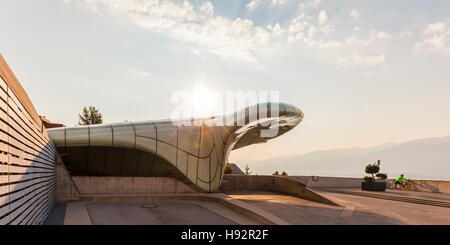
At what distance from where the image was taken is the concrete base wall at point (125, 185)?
18.5 meters

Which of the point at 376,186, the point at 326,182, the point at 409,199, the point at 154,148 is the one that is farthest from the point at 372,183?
the point at 154,148

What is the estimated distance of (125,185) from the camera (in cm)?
1928

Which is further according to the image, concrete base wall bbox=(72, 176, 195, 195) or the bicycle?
the bicycle

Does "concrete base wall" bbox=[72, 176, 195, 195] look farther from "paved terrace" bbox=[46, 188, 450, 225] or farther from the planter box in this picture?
the planter box

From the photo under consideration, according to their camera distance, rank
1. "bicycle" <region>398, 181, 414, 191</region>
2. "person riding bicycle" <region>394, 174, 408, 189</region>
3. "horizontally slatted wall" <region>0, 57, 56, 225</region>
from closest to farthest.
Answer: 1. "horizontally slatted wall" <region>0, 57, 56, 225</region>
2. "person riding bicycle" <region>394, 174, 408, 189</region>
3. "bicycle" <region>398, 181, 414, 191</region>

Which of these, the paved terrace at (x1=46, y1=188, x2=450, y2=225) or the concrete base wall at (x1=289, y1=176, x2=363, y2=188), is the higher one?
the paved terrace at (x1=46, y1=188, x2=450, y2=225)

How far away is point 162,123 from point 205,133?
362 centimetres

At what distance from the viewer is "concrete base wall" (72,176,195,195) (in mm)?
18547

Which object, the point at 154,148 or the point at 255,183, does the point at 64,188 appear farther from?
the point at 255,183

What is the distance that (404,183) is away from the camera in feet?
95.9

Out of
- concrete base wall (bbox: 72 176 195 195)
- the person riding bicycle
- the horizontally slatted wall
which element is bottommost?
the person riding bicycle

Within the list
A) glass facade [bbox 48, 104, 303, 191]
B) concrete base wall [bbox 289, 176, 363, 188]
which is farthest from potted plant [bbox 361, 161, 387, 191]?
glass facade [bbox 48, 104, 303, 191]

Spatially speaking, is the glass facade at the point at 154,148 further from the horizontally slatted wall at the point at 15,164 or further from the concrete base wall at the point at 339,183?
the horizontally slatted wall at the point at 15,164
